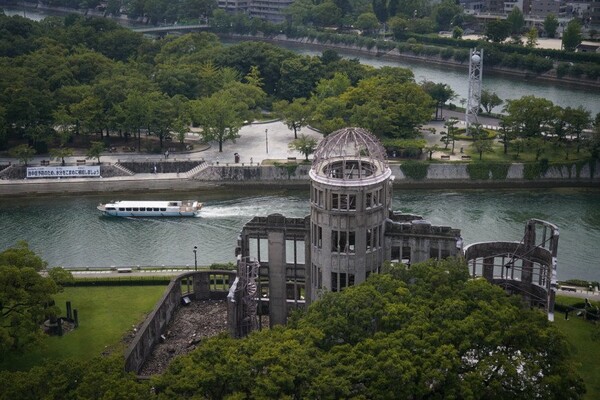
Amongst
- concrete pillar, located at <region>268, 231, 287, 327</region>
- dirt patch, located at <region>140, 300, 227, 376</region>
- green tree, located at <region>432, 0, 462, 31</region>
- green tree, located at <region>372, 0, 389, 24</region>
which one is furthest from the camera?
green tree, located at <region>372, 0, 389, 24</region>

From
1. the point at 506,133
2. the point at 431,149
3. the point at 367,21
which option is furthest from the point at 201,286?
the point at 367,21

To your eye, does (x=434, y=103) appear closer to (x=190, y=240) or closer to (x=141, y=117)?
(x=141, y=117)

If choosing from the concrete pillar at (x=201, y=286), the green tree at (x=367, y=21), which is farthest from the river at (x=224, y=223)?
the green tree at (x=367, y=21)

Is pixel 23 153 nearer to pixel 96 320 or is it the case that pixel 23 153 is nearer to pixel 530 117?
pixel 96 320

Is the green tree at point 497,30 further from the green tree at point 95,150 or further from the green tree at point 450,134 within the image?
the green tree at point 95,150

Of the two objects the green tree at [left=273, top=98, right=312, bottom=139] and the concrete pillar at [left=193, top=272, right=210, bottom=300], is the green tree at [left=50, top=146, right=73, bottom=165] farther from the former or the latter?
the concrete pillar at [left=193, top=272, right=210, bottom=300]

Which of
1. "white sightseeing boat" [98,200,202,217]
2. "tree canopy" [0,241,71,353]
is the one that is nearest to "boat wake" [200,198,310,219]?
"white sightseeing boat" [98,200,202,217]
